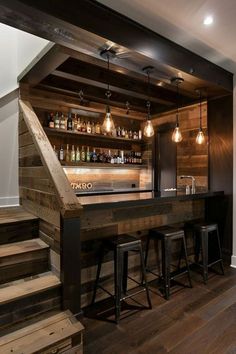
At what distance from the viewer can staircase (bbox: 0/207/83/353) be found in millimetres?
1622

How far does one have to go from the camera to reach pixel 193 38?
2475mm

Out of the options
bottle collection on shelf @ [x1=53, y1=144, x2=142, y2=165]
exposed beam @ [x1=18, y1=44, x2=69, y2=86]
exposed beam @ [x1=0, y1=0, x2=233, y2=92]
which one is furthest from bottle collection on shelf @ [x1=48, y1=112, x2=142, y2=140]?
exposed beam @ [x1=0, y1=0, x2=233, y2=92]

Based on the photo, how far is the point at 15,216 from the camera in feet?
8.33

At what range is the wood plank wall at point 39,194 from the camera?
2041mm

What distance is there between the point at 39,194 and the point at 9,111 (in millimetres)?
1671

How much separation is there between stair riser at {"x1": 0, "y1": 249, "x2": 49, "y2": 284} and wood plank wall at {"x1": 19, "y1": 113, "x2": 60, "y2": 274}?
11 cm

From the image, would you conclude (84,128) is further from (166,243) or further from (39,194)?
(166,243)

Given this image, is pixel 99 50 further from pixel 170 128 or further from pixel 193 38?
pixel 170 128

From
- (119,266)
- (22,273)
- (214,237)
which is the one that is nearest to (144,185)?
(214,237)

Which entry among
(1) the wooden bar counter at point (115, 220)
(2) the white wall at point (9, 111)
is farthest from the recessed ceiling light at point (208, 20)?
(2) the white wall at point (9, 111)

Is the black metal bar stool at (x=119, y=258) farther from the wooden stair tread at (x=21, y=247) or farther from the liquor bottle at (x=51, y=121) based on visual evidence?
the liquor bottle at (x=51, y=121)

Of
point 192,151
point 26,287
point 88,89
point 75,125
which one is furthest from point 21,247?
point 192,151

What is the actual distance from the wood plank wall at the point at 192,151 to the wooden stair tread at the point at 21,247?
104 inches

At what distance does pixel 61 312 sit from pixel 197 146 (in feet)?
10.5
